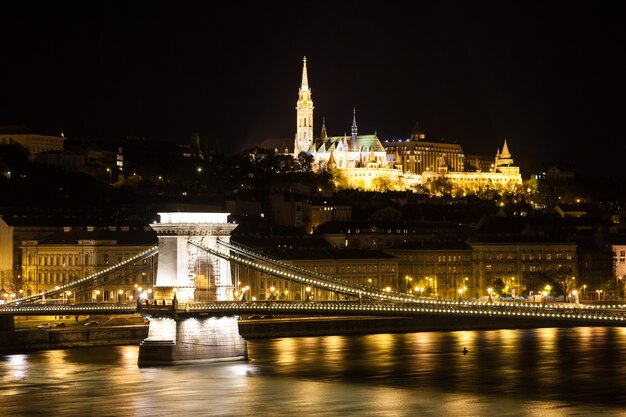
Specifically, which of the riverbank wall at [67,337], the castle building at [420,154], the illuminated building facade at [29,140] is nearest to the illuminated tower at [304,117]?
the castle building at [420,154]

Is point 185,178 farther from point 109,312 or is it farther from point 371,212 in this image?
point 109,312

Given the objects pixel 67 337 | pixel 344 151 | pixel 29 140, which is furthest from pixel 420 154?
pixel 67 337

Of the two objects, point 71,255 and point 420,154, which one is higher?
point 420,154

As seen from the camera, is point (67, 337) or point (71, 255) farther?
point (71, 255)

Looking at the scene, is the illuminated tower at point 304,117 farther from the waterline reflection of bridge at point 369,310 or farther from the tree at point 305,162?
the waterline reflection of bridge at point 369,310

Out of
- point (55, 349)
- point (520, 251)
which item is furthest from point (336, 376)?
point (520, 251)

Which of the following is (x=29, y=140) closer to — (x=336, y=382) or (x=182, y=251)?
(x=182, y=251)
